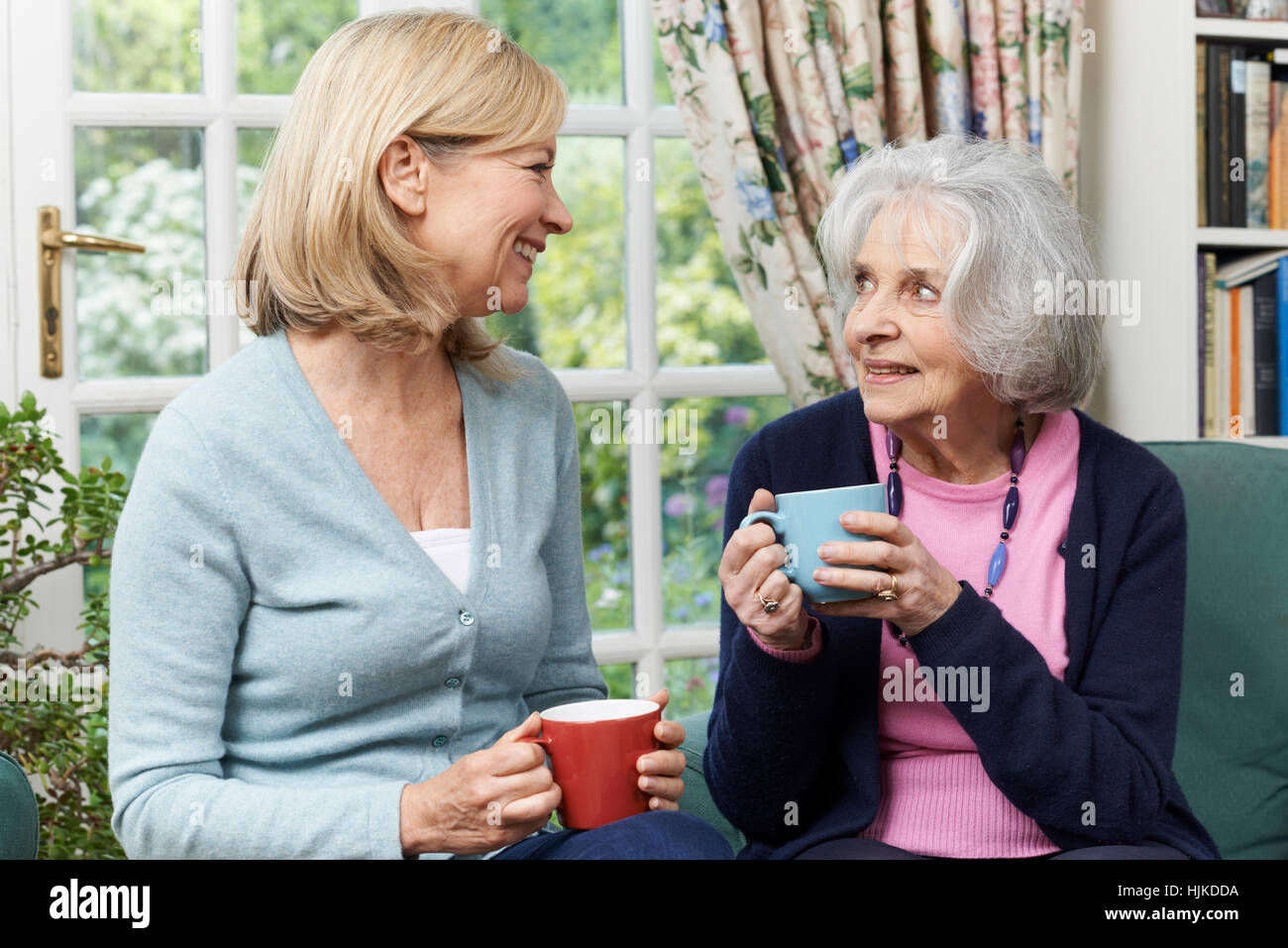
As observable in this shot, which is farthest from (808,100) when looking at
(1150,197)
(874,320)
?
(874,320)

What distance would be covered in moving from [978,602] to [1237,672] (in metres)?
0.65

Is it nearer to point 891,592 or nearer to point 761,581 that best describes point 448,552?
point 761,581

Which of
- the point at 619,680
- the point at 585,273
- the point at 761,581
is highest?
the point at 585,273

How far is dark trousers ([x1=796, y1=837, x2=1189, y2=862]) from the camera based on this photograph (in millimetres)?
1123

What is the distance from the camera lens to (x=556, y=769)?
3.29 ft

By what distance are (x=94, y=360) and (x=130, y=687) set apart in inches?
48.3

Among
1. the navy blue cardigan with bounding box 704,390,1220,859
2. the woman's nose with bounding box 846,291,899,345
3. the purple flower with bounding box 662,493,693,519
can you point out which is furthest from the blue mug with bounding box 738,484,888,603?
the purple flower with bounding box 662,493,693,519

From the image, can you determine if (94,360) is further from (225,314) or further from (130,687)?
(130,687)

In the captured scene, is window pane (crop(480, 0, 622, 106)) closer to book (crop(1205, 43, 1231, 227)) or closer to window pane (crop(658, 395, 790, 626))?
window pane (crop(658, 395, 790, 626))

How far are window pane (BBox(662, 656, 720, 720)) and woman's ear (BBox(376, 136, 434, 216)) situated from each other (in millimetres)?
1494

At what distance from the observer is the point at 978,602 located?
1.10m

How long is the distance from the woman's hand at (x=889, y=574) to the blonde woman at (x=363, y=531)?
196mm
